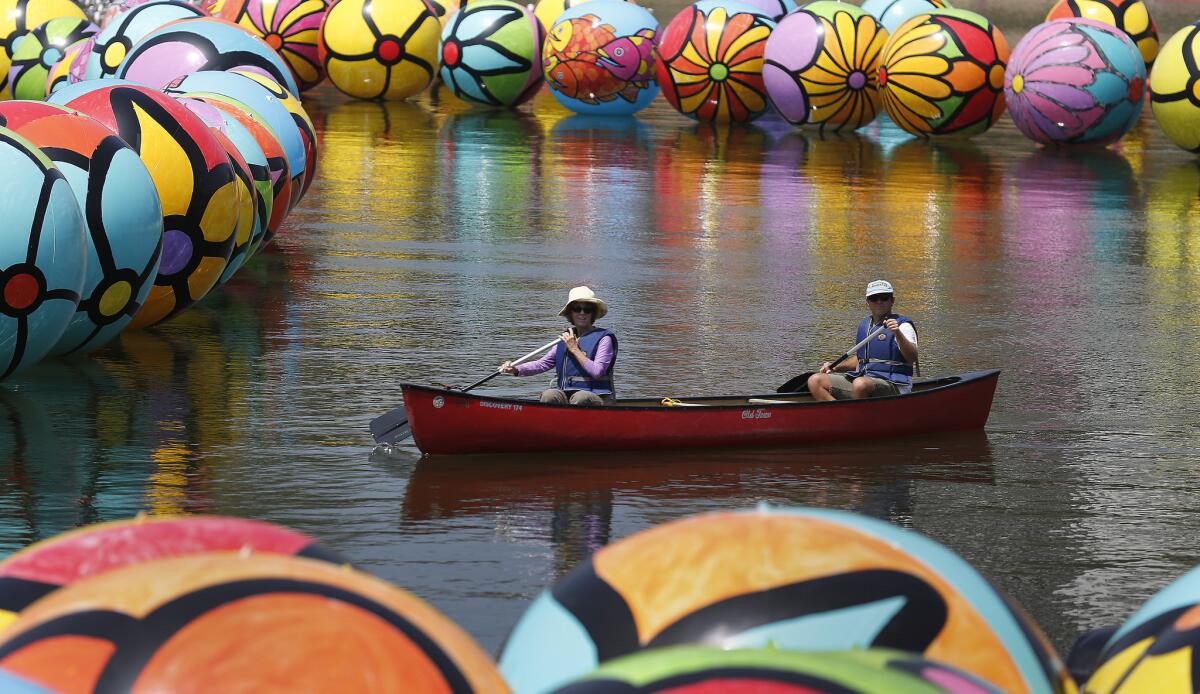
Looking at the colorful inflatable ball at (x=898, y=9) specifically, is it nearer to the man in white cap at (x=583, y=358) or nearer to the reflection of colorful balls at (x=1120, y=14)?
the reflection of colorful balls at (x=1120, y=14)

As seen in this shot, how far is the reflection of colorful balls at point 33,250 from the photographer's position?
9484 millimetres

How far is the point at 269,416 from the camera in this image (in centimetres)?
1005

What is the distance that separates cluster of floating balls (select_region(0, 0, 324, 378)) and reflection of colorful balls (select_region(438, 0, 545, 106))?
1392 centimetres

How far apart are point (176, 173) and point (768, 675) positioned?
8832 mm

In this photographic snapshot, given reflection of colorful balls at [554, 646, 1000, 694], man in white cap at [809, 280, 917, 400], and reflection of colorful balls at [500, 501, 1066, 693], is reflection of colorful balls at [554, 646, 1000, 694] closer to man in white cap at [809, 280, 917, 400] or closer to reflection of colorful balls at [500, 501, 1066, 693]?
reflection of colorful balls at [500, 501, 1066, 693]

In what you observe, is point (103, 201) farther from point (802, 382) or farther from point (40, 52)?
point (40, 52)

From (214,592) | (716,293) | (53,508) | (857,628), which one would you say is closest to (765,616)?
(857,628)

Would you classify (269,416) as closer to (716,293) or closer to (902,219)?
(716,293)

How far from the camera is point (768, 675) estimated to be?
123 inches

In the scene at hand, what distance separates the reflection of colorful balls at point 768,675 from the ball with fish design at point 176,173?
8521 mm

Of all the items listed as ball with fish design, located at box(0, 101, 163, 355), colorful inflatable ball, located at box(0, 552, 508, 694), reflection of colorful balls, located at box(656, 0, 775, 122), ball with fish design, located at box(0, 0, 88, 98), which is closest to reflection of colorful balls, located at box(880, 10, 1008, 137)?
reflection of colorful balls, located at box(656, 0, 775, 122)

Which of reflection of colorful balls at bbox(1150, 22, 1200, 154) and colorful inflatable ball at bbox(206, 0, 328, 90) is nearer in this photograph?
reflection of colorful balls at bbox(1150, 22, 1200, 154)

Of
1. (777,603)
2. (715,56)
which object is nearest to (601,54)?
(715,56)

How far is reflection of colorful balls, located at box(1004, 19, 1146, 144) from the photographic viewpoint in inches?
970
